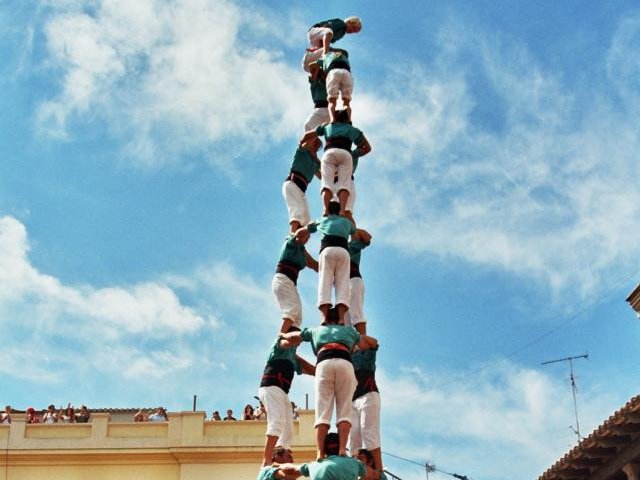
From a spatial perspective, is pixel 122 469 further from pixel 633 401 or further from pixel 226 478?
pixel 633 401

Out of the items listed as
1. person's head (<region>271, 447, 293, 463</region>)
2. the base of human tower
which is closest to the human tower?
person's head (<region>271, 447, 293, 463</region>)

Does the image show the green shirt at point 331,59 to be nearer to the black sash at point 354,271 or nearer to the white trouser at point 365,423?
the black sash at point 354,271

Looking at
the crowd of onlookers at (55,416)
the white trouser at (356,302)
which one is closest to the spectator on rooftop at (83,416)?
the crowd of onlookers at (55,416)

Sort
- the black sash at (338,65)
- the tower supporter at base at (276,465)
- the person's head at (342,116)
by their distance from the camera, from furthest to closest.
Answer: the black sash at (338,65)
the person's head at (342,116)
the tower supporter at base at (276,465)

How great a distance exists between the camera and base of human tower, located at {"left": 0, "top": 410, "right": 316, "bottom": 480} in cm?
2303

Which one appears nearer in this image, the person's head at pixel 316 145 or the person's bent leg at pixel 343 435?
the person's bent leg at pixel 343 435

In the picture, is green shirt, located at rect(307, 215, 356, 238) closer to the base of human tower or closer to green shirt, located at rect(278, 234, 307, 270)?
green shirt, located at rect(278, 234, 307, 270)

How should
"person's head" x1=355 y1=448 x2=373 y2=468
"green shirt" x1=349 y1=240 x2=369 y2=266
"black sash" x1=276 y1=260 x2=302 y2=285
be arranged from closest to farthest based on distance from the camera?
"person's head" x1=355 y1=448 x2=373 y2=468, "black sash" x1=276 y1=260 x2=302 y2=285, "green shirt" x1=349 y1=240 x2=369 y2=266

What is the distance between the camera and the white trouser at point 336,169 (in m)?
11.7

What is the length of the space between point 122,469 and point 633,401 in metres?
13.7

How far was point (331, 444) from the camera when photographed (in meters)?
9.68

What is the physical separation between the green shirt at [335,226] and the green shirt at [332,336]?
1.17 metres

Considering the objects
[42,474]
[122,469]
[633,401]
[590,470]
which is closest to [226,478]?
→ [122,469]

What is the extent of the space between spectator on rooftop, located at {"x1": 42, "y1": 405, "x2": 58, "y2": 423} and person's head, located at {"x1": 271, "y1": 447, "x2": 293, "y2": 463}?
15.4m
